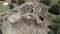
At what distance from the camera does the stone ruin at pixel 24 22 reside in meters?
7.51

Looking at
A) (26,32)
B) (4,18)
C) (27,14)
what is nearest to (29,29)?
(26,32)

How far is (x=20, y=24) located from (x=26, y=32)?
1.50 ft

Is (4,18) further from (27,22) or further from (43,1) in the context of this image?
(43,1)

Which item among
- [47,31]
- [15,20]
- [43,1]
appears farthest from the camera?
[43,1]

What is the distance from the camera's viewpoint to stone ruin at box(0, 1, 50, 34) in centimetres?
751

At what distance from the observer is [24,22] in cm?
752

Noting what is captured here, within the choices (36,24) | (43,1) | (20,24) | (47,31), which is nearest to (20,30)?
(20,24)

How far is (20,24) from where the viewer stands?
24.6ft

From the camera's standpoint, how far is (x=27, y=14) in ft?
24.9

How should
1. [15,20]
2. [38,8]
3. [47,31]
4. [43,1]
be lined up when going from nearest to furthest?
[15,20] < [47,31] < [38,8] < [43,1]

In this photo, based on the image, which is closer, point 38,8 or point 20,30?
point 20,30

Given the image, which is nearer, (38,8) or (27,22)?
(27,22)

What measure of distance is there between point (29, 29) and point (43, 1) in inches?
310

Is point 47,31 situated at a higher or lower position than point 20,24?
lower
